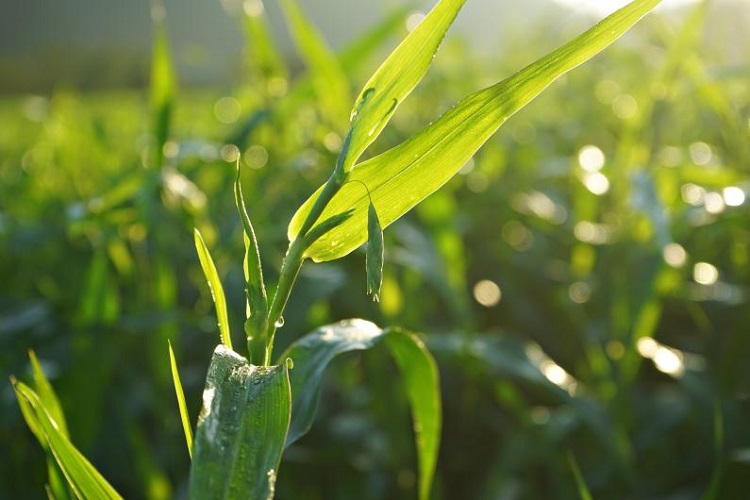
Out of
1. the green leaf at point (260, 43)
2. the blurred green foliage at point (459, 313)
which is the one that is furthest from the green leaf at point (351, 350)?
the green leaf at point (260, 43)

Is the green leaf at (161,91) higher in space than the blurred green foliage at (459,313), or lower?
higher

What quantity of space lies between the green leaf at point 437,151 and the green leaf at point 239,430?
84mm

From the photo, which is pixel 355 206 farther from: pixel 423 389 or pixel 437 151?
pixel 423 389

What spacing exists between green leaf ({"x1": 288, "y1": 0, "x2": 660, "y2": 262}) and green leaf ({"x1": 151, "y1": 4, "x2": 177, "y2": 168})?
26.2 inches

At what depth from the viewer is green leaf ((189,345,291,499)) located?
1.10 ft

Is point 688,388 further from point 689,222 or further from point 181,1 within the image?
point 181,1

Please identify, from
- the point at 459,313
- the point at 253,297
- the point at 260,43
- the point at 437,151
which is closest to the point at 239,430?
the point at 253,297

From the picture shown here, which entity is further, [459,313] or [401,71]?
[459,313]

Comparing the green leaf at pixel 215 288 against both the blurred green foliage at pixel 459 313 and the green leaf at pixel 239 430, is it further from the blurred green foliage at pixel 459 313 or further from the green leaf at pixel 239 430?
the blurred green foliage at pixel 459 313

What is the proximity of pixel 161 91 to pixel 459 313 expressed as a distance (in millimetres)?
511

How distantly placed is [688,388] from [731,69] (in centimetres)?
69

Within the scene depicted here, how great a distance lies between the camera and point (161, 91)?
1088 millimetres

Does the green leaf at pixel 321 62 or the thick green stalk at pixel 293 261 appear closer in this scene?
the thick green stalk at pixel 293 261

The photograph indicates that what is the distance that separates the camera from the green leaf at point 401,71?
42cm
